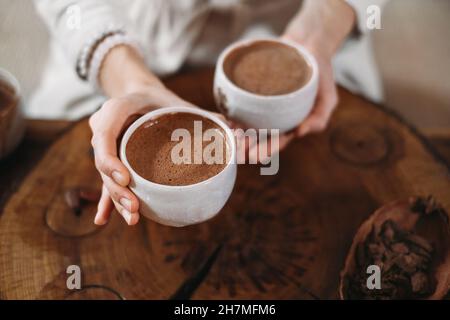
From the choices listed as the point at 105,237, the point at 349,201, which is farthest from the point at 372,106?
the point at 105,237

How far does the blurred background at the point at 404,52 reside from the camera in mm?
1633

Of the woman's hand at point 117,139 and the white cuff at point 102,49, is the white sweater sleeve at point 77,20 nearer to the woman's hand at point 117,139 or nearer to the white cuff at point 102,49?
the white cuff at point 102,49

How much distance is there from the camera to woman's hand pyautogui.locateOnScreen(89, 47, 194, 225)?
631 millimetres

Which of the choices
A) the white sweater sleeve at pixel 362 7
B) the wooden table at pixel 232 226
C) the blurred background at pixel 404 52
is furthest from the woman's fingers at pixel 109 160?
the blurred background at pixel 404 52

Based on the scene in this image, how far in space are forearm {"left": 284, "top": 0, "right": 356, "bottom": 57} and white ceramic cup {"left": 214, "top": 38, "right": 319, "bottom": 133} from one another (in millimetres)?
212

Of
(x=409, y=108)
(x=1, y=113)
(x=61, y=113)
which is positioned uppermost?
(x=1, y=113)

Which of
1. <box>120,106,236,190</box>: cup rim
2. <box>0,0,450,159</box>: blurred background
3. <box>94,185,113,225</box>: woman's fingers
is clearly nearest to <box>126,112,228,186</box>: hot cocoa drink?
<box>120,106,236,190</box>: cup rim

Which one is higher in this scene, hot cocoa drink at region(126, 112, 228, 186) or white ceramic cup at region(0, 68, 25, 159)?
hot cocoa drink at region(126, 112, 228, 186)

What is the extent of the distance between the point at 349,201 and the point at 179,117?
355mm

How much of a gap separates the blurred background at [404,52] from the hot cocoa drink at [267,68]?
883 millimetres

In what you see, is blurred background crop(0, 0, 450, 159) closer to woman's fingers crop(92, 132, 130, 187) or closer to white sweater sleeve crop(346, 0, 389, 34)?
white sweater sleeve crop(346, 0, 389, 34)

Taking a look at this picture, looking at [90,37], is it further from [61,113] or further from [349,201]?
[349,201]

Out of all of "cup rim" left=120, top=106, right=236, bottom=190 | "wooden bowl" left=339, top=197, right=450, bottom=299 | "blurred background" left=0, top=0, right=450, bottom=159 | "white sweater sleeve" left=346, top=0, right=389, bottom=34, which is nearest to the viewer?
"cup rim" left=120, top=106, right=236, bottom=190

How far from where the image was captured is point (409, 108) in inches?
63.7
